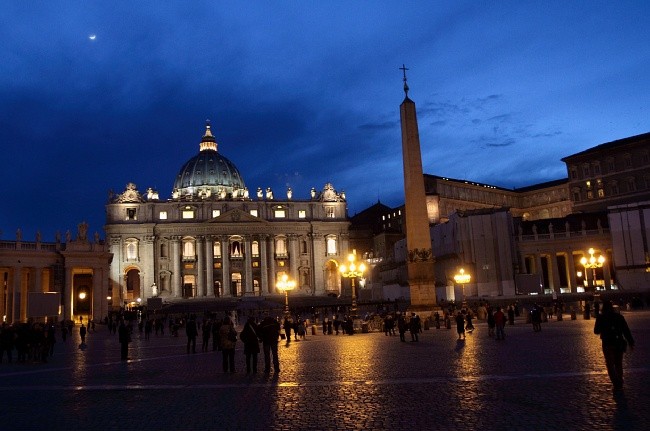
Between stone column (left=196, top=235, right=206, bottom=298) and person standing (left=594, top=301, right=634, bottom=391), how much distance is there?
7947cm

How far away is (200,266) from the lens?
86000mm

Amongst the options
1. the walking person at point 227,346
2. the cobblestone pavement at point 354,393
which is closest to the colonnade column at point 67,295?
the cobblestone pavement at point 354,393

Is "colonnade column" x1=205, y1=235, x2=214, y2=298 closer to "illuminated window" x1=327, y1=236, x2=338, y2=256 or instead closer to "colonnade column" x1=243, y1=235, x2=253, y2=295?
"colonnade column" x1=243, y1=235, x2=253, y2=295

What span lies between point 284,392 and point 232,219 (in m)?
78.0

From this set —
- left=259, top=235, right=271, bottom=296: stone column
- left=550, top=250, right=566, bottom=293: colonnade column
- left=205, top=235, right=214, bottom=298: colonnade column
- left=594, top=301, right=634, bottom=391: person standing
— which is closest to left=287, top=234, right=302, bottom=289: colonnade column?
left=259, top=235, right=271, bottom=296: stone column

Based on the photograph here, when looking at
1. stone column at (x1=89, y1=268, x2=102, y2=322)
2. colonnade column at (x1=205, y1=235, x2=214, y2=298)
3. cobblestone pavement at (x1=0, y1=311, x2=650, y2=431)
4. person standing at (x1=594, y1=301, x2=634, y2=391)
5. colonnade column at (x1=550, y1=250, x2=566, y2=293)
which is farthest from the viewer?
colonnade column at (x1=205, y1=235, x2=214, y2=298)

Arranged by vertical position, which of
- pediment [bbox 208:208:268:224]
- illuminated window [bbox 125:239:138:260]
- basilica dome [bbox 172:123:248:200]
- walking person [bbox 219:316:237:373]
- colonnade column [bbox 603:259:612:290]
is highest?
basilica dome [bbox 172:123:248:200]

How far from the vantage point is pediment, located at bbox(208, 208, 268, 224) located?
8688 cm

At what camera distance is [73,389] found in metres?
11.7

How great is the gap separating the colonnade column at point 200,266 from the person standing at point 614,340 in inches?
3129

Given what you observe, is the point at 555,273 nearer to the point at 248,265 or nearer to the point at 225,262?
the point at 248,265

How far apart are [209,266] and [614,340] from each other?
79806 mm

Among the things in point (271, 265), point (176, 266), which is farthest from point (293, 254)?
point (176, 266)

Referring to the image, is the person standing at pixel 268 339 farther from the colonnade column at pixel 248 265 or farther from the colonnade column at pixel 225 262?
the colonnade column at pixel 225 262
